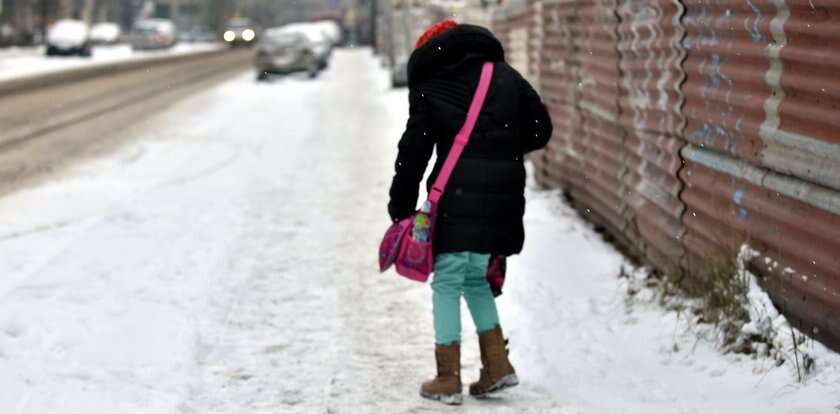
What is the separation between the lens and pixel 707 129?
6086mm

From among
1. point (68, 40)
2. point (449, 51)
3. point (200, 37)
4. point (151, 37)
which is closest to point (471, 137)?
point (449, 51)

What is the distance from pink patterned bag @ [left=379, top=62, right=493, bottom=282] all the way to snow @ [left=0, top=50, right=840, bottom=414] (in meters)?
0.61

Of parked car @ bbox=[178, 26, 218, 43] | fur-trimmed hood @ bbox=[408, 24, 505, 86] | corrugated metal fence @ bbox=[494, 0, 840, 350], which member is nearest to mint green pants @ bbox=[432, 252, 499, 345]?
fur-trimmed hood @ bbox=[408, 24, 505, 86]

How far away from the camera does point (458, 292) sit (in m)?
5.02

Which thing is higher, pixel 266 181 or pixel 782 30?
pixel 782 30

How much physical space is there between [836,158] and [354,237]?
5.01 metres

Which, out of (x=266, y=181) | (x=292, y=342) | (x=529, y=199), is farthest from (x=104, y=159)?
(x=292, y=342)

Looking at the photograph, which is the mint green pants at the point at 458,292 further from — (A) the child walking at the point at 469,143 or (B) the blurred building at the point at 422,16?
(B) the blurred building at the point at 422,16

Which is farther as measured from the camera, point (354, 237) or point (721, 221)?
point (354, 237)

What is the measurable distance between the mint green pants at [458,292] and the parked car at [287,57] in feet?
93.3

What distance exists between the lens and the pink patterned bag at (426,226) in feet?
15.7

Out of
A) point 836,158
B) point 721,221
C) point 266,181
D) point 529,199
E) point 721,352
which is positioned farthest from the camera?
point 266,181

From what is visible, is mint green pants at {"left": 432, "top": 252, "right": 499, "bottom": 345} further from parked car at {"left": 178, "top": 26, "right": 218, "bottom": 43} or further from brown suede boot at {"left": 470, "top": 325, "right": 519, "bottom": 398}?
parked car at {"left": 178, "top": 26, "right": 218, "bottom": 43}

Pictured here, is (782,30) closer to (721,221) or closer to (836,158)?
(836,158)
